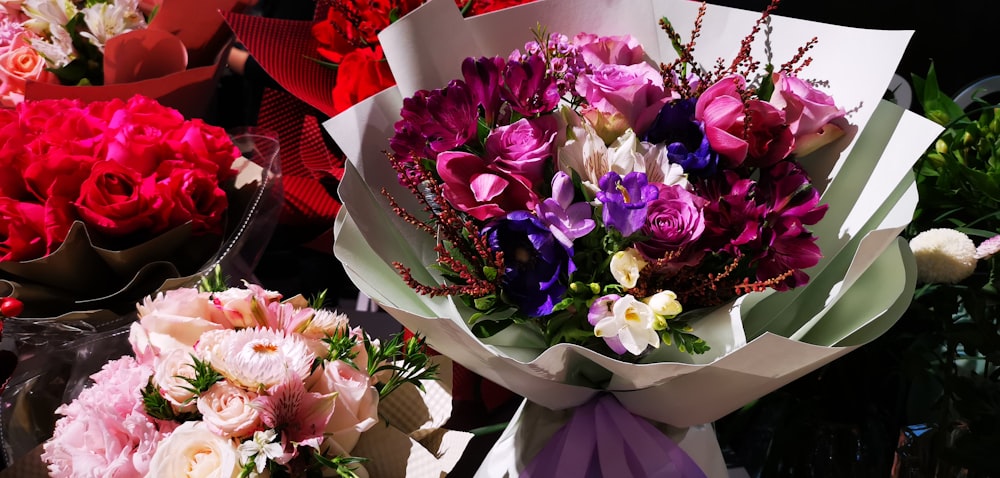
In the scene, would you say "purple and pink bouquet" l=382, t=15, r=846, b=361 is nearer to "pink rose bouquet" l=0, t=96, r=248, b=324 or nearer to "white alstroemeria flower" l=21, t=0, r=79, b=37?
"pink rose bouquet" l=0, t=96, r=248, b=324

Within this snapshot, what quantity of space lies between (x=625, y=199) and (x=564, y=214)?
0.05 metres

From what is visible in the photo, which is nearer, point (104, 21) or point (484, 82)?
point (484, 82)

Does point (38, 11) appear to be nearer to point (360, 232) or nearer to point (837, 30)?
point (360, 232)

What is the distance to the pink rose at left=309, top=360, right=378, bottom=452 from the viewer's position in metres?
0.66

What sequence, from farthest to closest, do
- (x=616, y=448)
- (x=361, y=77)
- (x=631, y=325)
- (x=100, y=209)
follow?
(x=361, y=77)
(x=100, y=209)
(x=616, y=448)
(x=631, y=325)

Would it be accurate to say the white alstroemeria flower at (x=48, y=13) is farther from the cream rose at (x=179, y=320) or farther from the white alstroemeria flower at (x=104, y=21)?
the cream rose at (x=179, y=320)

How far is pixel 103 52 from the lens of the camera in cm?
113

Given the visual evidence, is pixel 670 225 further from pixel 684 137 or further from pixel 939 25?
pixel 939 25

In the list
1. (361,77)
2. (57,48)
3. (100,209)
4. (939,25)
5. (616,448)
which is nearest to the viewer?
(616,448)

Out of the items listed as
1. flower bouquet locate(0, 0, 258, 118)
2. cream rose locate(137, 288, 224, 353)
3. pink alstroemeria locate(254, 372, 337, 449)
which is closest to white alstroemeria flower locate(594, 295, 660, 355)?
pink alstroemeria locate(254, 372, 337, 449)

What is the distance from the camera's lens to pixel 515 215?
2.11 ft

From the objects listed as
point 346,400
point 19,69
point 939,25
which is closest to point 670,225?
point 346,400

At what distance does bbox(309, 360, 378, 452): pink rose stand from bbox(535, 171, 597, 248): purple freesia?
20 cm

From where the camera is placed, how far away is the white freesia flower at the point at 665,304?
0.61 meters
